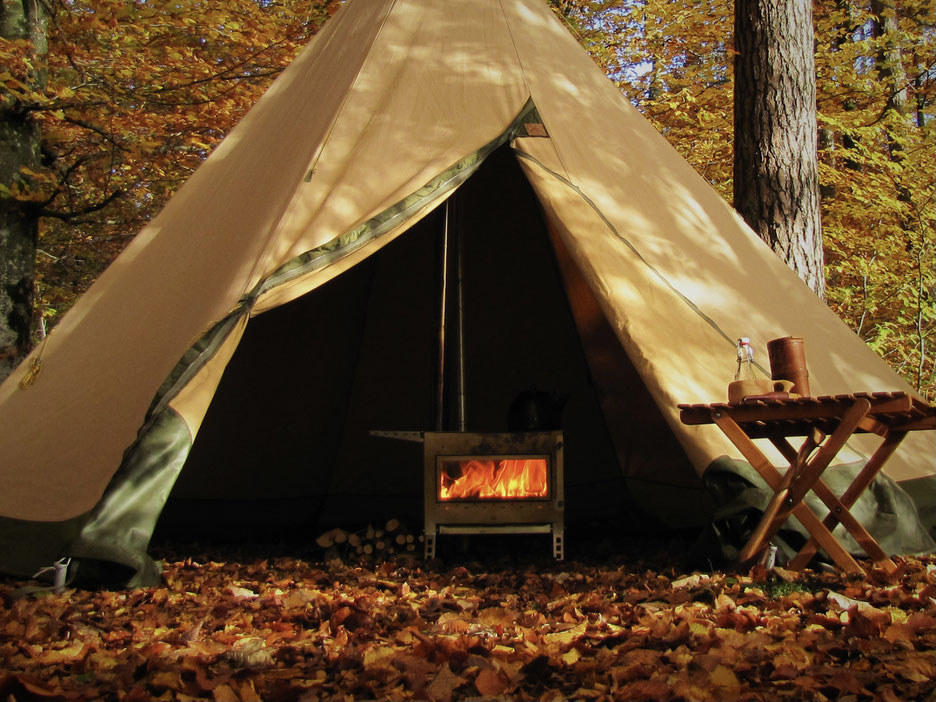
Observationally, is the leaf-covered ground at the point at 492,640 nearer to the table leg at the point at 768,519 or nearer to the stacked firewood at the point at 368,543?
the table leg at the point at 768,519

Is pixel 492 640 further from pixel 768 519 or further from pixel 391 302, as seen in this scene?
pixel 391 302

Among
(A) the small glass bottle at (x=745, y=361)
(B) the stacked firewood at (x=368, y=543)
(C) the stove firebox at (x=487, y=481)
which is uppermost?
(A) the small glass bottle at (x=745, y=361)

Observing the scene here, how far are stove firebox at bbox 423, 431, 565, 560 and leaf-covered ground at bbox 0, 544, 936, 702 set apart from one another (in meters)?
0.48

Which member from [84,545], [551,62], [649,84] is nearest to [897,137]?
[649,84]

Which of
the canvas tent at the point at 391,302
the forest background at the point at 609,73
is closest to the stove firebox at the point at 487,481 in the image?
the canvas tent at the point at 391,302

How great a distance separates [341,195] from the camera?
10.1ft

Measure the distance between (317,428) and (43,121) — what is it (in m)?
5.03

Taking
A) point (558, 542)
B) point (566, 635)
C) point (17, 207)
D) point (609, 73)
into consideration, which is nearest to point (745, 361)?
point (558, 542)

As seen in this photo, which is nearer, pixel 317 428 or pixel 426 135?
pixel 426 135

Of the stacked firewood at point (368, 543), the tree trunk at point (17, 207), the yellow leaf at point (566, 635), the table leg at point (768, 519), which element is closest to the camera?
the yellow leaf at point (566, 635)

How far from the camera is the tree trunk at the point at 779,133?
463 cm

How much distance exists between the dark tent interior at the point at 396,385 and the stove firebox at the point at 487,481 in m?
0.88

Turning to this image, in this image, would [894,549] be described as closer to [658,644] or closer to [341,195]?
[658,644]

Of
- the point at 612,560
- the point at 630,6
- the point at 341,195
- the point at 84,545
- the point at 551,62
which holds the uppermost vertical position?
the point at 630,6
